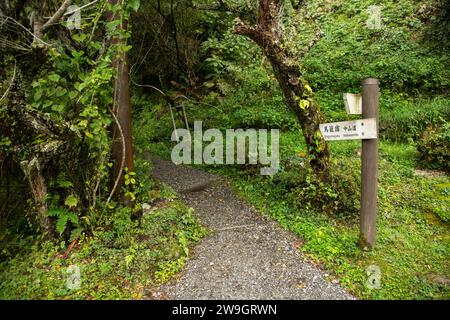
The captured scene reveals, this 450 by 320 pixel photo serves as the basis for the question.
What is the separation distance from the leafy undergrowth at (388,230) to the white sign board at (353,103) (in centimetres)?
151

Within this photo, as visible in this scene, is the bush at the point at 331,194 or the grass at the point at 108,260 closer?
the grass at the point at 108,260

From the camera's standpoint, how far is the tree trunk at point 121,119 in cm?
421

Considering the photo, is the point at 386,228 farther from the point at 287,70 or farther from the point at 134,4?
the point at 134,4

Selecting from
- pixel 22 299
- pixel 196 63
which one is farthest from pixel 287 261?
pixel 196 63

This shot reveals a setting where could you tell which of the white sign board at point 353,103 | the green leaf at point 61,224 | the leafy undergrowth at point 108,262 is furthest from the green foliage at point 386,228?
the green leaf at point 61,224

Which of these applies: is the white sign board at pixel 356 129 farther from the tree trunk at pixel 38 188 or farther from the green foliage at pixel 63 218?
the tree trunk at pixel 38 188

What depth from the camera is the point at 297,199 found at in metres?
4.94

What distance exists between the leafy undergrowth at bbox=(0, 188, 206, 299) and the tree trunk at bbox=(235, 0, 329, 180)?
2.14 meters

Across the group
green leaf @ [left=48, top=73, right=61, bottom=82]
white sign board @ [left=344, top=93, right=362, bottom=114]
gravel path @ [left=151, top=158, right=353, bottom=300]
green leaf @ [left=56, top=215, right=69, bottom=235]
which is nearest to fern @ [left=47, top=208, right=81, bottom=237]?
green leaf @ [left=56, top=215, right=69, bottom=235]

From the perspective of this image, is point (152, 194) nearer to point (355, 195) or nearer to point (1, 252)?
point (1, 252)

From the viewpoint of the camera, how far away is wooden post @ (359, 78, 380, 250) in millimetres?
3711

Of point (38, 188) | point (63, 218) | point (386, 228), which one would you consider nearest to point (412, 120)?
point (386, 228)

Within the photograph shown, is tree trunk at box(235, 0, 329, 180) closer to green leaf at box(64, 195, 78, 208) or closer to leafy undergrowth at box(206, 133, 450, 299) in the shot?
leafy undergrowth at box(206, 133, 450, 299)

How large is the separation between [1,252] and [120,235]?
4.58 feet
